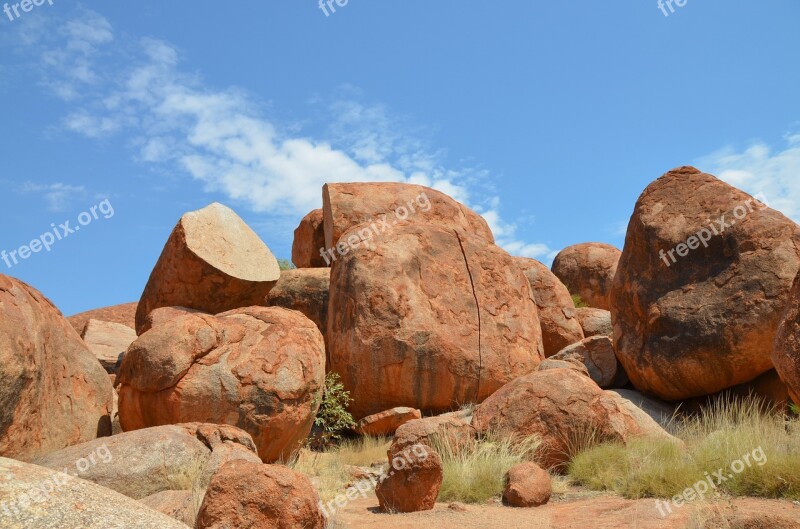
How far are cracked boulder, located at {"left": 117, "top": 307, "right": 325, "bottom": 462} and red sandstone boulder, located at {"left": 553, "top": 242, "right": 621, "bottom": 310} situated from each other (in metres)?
13.9

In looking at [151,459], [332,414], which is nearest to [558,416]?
[332,414]

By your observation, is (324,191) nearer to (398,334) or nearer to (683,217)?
(398,334)

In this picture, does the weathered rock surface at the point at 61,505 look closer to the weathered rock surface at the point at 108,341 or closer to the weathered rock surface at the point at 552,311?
the weathered rock surface at the point at 108,341

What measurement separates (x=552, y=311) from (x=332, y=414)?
545 centimetres

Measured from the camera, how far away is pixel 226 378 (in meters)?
7.50

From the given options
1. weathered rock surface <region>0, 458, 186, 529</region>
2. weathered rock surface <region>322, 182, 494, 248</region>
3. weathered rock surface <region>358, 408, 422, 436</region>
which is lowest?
weathered rock surface <region>0, 458, 186, 529</region>

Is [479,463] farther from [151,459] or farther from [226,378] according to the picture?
[151,459]

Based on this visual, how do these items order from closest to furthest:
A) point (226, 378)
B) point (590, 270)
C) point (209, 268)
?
1. point (226, 378)
2. point (209, 268)
3. point (590, 270)

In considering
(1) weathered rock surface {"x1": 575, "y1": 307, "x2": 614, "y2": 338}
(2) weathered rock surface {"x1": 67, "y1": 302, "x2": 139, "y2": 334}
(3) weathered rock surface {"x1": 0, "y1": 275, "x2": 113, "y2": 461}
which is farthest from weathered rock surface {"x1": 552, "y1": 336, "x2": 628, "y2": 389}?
(2) weathered rock surface {"x1": 67, "y1": 302, "x2": 139, "y2": 334}

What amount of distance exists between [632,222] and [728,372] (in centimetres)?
240

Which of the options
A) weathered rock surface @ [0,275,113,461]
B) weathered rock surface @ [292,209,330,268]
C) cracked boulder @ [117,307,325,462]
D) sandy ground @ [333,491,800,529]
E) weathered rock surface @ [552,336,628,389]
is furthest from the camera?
weathered rock surface @ [292,209,330,268]

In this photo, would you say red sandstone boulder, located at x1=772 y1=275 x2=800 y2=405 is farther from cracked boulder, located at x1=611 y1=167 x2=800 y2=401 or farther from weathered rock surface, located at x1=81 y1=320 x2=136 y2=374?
weathered rock surface, located at x1=81 y1=320 x2=136 y2=374

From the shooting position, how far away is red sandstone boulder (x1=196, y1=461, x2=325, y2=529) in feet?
15.3

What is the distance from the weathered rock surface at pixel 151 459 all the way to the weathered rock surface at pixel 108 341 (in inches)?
256
